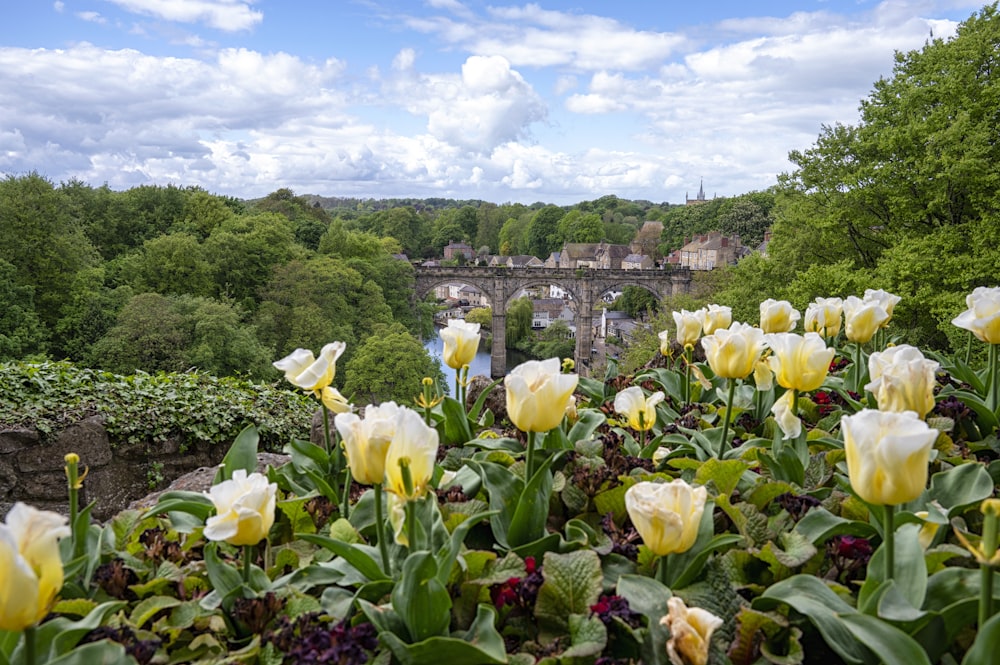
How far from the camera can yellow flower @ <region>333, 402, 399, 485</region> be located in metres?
1.39

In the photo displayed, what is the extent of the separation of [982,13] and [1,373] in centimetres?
1570

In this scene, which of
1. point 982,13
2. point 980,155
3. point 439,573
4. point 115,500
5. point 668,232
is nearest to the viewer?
point 439,573

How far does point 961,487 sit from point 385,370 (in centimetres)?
2368

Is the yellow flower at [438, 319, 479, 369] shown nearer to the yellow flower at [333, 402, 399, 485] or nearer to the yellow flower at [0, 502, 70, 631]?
the yellow flower at [333, 402, 399, 485]

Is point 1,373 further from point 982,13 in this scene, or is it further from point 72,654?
point 982,13

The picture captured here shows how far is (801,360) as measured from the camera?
194cm

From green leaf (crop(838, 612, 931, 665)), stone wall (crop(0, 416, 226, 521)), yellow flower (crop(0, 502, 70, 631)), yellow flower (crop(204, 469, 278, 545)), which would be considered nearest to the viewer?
yellow flower (crop(0, 502, 70, 631))

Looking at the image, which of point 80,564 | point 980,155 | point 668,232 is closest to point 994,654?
point 80,564

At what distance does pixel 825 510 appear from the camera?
1.64 m

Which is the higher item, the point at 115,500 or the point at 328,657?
the point at 328,657

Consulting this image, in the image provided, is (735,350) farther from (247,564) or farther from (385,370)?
(385,370)

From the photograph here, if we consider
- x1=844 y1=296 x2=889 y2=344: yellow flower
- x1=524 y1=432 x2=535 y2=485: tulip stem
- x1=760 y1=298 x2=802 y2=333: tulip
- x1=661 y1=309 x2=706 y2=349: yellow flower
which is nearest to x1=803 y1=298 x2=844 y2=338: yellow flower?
x1=760 y1=298 x2=802 y2=333: tulip

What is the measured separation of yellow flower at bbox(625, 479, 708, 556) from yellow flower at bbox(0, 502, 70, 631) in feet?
3.12

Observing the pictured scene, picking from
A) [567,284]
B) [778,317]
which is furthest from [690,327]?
[567,284]
